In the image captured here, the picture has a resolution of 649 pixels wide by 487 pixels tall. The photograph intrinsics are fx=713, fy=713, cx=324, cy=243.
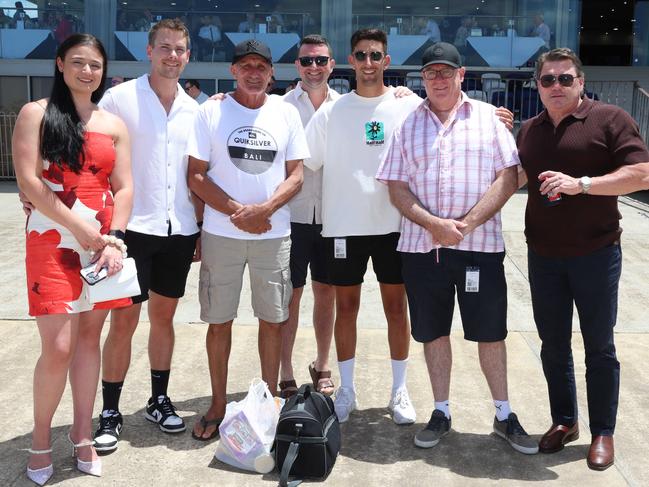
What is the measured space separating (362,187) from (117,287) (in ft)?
5.02

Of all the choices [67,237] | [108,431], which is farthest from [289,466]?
[67,237]

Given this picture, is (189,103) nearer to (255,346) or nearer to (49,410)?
(49,410)

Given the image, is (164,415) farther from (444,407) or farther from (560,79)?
(560,79)

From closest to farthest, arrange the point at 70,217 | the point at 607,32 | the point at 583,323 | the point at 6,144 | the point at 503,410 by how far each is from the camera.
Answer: the point at 70,217 < the point at 583,323 < the point at 503,410 < the point at 6,144 < the point at 607,32

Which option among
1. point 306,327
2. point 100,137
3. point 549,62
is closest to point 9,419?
point 100,137

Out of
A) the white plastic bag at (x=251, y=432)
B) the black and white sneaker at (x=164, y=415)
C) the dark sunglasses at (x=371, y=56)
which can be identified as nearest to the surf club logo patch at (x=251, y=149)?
the dark sunglasses at (x=371, y=56)

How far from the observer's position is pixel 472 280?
149 inches

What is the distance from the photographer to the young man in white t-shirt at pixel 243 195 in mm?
3812

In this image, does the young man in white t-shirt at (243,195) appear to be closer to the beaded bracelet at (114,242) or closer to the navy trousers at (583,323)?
the beaded bracelet at (114,242)

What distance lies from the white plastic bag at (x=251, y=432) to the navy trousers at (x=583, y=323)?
1.50 metres

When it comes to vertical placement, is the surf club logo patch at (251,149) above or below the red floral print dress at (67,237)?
above

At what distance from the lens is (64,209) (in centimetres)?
323

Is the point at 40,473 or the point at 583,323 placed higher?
the point at 583,323

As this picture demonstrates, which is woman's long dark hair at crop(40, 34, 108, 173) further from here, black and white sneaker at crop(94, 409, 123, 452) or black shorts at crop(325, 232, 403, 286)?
black shorts at crop(325, 232, 403, 286)
